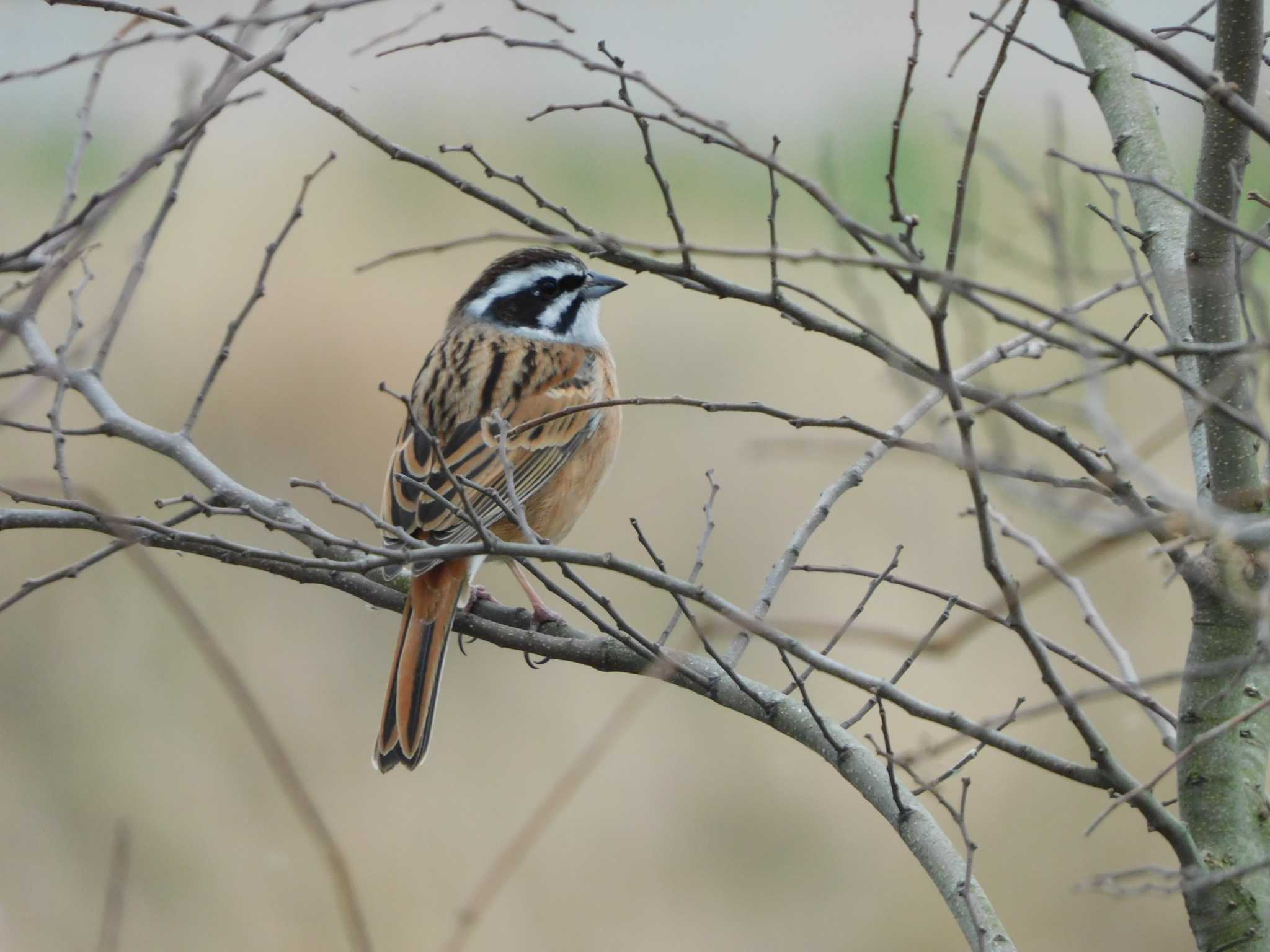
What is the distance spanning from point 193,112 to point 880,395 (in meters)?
6.67

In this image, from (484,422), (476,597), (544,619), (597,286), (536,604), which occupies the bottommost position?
(544,619)

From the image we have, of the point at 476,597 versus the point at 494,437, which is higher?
the point at 494,437

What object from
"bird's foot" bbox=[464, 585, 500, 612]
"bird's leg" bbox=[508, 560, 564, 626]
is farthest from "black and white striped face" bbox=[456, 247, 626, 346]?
"bird's foot" bbox=[464, 585, 500, 612]

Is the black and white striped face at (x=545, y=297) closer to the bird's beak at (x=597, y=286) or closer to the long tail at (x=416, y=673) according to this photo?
the bird's beak at (x=597, y=286)

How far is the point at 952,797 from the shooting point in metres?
6.82

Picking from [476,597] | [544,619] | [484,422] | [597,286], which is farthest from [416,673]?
[597,286]

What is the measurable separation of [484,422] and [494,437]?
44cm

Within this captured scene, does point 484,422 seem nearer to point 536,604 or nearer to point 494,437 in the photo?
point 494,437

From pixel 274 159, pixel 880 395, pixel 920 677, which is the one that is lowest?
pixel 920 677

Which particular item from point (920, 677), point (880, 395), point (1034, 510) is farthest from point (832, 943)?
point (1034, 510)

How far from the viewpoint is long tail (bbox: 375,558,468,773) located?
4012 millimetres

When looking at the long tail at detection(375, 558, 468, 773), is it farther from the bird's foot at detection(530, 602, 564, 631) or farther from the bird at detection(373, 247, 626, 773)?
the bird's foot at detection(530, 602, 564, 631)

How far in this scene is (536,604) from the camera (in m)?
4.14

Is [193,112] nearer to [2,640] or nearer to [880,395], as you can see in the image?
[2,640]
